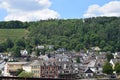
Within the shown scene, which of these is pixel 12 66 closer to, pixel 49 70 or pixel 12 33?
pixel 49 70

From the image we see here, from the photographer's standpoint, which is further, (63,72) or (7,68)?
(7,68)

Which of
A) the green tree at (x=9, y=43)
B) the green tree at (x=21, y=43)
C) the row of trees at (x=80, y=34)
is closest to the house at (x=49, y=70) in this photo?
the green tree at (x=9, y=43)

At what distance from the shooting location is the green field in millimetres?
134625

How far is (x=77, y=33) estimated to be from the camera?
138125 millimetres

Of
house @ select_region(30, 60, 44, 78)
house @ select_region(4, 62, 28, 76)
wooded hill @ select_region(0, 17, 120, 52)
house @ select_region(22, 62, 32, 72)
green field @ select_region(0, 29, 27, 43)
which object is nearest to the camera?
house @ select_region(30, 60, 44, 78)

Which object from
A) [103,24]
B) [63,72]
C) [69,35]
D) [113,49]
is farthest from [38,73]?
[103,24]

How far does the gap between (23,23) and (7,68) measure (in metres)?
78.9

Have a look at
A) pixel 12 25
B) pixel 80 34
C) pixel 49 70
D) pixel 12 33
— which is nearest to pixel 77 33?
pixel 80 34

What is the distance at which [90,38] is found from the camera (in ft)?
427

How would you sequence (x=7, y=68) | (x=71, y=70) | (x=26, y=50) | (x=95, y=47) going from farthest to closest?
(x=95, y=47) < (x=26, y=50) < (x=7, y=68) < (x=71, y=70)

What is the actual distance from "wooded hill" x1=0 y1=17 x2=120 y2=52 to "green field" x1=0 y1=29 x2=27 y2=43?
9.15 ft

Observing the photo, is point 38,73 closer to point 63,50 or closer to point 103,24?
point 63,50

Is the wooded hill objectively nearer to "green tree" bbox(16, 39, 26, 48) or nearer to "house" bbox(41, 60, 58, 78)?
"green tree" bbox(16, 39, 26, 48)

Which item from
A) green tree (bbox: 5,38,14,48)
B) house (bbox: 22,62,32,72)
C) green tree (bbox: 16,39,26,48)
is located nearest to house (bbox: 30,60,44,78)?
house (bbox: 22,62,32,72)
